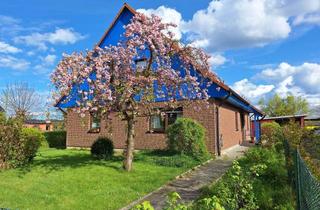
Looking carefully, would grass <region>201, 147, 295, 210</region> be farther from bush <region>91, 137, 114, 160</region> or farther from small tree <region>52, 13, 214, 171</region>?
bush <region>91, 137, 114, 160</region>

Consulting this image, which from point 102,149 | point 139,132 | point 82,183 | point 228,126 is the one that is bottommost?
point 82,183

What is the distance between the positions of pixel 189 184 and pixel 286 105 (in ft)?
201

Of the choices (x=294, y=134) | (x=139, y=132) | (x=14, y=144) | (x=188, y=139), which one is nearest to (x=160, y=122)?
(x=139, y=132)

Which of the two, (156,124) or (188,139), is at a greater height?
(156,124)

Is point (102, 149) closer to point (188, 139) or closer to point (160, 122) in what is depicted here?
point (188, 139)

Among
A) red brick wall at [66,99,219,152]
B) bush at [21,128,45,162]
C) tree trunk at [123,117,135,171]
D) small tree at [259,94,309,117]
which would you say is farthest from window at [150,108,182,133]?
small tree at [259,94,309,117]

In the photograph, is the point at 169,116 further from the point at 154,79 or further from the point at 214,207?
the point at 214,207

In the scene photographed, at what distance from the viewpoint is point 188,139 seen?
13.8 meters

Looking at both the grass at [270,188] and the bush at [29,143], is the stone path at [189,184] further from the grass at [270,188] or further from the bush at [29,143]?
the bush at [29,143]

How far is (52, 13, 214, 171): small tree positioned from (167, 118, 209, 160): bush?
2.48m

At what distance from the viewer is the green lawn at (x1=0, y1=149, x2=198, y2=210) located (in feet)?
24.6

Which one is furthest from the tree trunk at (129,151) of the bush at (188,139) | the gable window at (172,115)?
the gable window at (172,115)

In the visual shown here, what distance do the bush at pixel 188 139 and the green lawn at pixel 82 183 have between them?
1087 mm

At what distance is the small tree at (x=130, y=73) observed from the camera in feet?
→ 33.6
